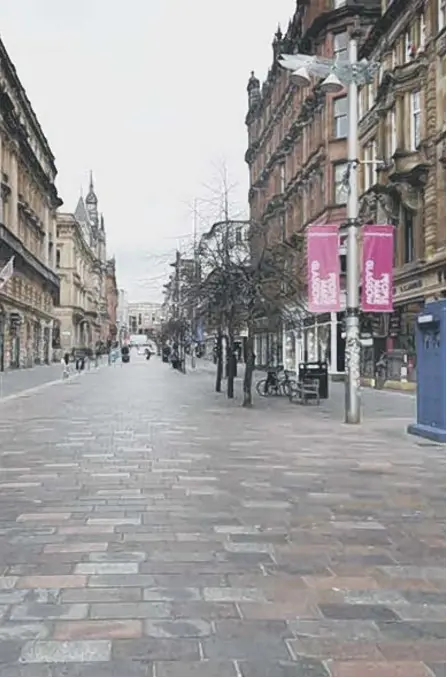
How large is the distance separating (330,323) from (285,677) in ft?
122

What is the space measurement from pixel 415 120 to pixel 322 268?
17.2m

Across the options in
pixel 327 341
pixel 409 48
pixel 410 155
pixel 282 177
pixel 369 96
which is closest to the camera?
pixel 410 155

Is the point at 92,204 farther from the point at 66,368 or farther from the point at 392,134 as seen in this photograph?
the point at 392,134

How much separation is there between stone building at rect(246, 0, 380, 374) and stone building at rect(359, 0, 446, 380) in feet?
11.0

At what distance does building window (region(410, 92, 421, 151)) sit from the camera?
104ft

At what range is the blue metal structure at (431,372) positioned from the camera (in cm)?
1340

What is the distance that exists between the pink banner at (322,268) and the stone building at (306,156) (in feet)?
29.7

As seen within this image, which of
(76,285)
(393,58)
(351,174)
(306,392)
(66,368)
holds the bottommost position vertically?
(306,392)

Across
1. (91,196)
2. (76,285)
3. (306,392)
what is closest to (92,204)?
(91,196)

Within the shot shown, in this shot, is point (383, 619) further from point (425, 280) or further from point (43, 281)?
point (43, 281)

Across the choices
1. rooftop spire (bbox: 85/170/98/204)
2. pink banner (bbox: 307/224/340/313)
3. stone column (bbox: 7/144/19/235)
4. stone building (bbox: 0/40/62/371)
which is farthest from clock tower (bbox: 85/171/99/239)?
pink banner (bbox: 307/224/340/313)

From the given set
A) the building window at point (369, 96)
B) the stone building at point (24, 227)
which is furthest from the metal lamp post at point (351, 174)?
the stone building at point (24, 227)

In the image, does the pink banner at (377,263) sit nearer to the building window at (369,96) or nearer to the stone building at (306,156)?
the stone building at (306,156)

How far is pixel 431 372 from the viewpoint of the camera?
14039mm
